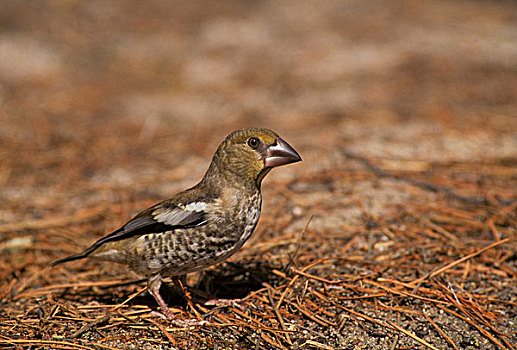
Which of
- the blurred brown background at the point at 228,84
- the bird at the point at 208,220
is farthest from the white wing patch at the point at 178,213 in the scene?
the blurred brown background at the point at 228,84

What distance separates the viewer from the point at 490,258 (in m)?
3.69

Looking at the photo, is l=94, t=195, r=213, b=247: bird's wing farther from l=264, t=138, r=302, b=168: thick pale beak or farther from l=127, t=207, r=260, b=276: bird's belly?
l=264, t=138, r=302, b=168: thick pale beak

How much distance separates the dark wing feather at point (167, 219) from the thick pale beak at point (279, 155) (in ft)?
1.33

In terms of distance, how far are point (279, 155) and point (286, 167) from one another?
273cm

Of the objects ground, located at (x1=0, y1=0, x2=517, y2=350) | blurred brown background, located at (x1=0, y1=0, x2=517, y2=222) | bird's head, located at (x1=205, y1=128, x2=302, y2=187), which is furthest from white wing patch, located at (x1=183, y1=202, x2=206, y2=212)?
blurred brown background, located at (x1=0, y1=0, x2=517, y2=222)

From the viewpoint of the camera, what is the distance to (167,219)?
120 inches

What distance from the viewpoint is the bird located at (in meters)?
2.97

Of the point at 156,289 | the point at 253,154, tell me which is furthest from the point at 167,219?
the point at 253,154

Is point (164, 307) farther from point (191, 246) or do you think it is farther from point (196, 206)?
point (196, 206)

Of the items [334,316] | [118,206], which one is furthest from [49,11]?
[334,316]

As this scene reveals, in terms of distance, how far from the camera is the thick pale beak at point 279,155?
3062 mm

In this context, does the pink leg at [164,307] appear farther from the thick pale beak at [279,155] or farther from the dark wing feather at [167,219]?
the thick pale beak at [279,155]

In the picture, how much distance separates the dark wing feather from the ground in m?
0.47

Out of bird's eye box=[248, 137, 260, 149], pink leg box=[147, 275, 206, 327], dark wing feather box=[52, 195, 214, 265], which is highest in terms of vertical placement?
bird's eye box=[248, 137, 260, 149]
